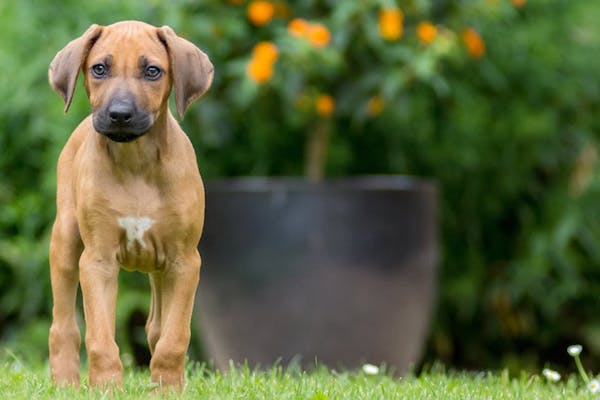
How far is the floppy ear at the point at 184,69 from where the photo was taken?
377 cm

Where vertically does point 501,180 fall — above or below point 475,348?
above

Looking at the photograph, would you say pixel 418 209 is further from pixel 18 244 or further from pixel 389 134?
pixel 18 244

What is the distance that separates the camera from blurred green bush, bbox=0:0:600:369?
6832 millimetres

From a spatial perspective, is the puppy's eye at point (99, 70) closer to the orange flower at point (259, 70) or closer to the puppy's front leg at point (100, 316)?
the puppy's front leg at point (100, 316)

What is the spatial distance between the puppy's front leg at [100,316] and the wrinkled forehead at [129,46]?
640 millimetres

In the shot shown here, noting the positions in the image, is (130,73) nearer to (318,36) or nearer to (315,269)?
(318,36)

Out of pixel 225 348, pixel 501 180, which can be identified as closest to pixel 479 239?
pixel 501 180

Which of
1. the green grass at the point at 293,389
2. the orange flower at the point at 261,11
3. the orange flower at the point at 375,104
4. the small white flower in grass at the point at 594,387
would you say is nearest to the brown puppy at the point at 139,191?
the green grass at the point at 293,389

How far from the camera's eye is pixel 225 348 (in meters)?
6.70

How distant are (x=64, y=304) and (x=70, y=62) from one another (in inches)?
34.2

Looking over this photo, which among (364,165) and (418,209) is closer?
(418,209)

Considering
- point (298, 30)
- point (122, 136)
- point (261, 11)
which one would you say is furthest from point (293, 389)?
point (261, 11)

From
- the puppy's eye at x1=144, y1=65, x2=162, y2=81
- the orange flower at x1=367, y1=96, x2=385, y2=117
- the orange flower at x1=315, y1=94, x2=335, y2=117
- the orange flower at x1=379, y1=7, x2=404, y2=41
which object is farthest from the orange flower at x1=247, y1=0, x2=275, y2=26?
the puppy's eye at x1=144, y1=65, x2=162, y2=81

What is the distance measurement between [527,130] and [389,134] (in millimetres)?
918
